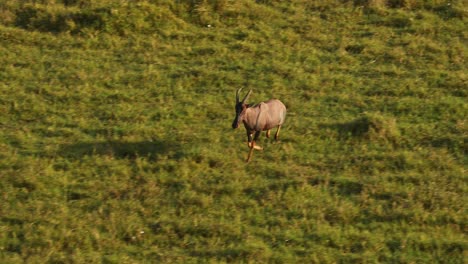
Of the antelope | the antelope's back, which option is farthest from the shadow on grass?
the antelope's back

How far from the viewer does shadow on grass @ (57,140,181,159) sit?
1095cm

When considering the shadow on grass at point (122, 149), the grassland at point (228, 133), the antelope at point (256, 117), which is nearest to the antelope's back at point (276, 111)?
the antelope at point (256, 117)

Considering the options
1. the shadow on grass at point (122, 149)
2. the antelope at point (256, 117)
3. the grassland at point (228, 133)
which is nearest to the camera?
the grassland at point (228, 133)

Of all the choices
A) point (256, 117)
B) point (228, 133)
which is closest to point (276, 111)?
point (256, 117)

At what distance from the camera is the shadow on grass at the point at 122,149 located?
10953 mm

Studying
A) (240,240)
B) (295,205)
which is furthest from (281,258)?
(295,205)

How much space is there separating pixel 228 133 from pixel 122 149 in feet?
5.36

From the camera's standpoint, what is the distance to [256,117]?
10914mm

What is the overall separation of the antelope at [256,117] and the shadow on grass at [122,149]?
1.03m

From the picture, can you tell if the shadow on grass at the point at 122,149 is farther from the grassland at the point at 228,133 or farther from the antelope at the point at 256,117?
the antelope at the point at 256,117

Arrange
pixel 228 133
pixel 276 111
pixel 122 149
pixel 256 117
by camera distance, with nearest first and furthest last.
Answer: pixel 256 117, pixel 122 149, pixel 276 111, pixel 228 133

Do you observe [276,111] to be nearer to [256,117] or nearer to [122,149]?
[256,117]

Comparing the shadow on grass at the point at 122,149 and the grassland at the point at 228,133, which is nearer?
the grassland at the point at 228,133

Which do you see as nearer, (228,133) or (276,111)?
(276,111)
